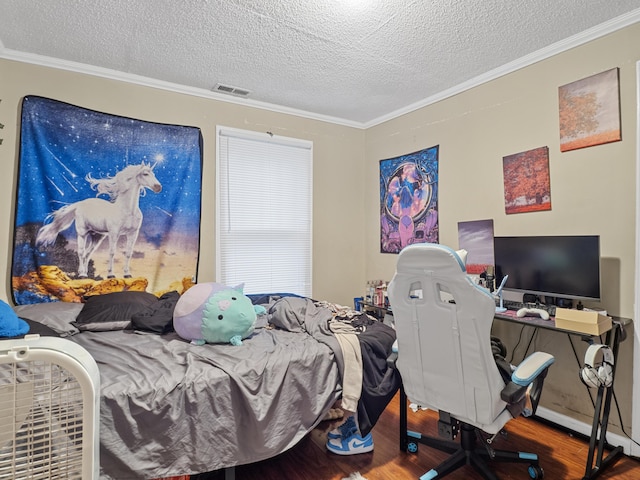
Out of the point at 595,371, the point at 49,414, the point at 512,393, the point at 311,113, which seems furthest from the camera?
the point at 311,113

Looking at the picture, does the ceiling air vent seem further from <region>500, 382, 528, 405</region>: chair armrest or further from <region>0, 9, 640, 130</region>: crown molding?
<region>500, 382, 528, 405</region>: chair armrest

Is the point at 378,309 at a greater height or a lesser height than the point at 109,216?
lesser

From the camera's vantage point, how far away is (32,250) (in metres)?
2.69

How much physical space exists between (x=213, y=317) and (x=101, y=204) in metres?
1.54

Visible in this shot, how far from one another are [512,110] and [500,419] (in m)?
2.26

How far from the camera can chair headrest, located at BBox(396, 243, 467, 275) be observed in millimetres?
1599

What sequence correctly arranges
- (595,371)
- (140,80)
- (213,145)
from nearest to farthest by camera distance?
(595,371) → (140,80) → (213,145)

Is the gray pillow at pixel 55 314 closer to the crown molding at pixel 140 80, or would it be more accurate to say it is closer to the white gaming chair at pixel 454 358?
the crown molding at pixel 140 80

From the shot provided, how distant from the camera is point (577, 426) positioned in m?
2.44

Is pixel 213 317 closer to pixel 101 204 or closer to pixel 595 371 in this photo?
pixel 101 204

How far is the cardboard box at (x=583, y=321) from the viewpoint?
1946 mm

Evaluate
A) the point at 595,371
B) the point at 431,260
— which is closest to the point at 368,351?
the point at 431,260

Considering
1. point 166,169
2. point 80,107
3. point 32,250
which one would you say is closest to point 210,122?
point 166,169

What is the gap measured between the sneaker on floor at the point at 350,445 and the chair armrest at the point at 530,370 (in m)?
0.97
